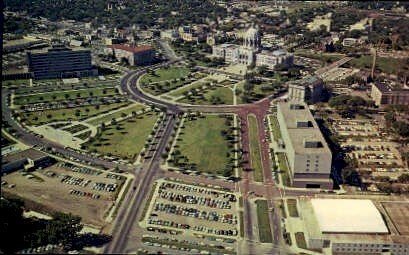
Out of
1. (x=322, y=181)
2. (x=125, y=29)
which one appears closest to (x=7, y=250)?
(x=322, y=181)

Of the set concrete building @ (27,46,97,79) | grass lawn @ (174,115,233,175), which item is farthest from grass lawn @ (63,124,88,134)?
concrete building @ (27,46,97,79)

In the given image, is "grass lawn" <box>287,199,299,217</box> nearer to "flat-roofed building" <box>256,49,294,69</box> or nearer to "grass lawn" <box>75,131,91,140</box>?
"grass lawn" <box>75,131,91,140</box>

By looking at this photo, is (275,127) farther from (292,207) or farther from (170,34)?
(170,34)

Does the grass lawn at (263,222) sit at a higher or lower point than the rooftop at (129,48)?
lower

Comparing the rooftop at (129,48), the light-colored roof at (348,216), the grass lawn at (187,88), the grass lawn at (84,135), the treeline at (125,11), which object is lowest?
the light-colored roof at (348,216)

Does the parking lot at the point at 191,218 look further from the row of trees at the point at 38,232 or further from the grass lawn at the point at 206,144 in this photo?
the grass lawn at the point at 206,144

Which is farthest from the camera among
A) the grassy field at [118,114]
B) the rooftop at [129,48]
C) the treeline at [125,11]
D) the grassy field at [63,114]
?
the rooftop at [129,48]

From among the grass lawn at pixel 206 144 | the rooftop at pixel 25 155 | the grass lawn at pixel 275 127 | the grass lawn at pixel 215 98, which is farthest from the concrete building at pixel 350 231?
the grass lawn at pixel 215 98
